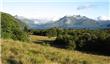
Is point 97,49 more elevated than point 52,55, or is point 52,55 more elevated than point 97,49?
point 52,55

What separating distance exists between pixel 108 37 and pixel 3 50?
6867cm

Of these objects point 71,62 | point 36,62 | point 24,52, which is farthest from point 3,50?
point 71,62

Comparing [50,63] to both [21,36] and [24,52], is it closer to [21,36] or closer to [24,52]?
[24,52]

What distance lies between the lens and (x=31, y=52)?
1299 centimetres

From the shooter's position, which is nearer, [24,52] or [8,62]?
[8,62]

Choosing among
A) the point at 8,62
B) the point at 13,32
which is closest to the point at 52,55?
the point at 8,62

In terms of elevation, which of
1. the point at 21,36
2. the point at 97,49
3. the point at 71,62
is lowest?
the point at 97,49

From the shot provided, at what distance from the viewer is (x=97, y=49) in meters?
76.9

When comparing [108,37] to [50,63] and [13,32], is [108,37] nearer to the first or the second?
[13,32]

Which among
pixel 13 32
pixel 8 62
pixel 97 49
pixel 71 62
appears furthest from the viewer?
pixel 97 49

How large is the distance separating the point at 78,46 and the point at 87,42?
116 inches

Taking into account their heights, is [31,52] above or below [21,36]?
above

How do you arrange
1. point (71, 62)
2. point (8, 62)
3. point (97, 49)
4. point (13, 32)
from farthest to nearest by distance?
1. point (97, 49)
2. point (13, 32)
3. point (71, 62)
4. point (8, 62)

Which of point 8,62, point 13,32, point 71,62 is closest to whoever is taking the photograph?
point 8,62
